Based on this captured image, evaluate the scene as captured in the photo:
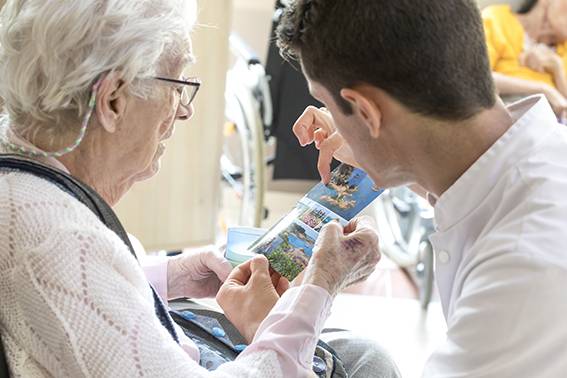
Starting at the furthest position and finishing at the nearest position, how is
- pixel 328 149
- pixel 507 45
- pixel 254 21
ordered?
pixel 254 21 → pixel 507 45 → pixel 328 149

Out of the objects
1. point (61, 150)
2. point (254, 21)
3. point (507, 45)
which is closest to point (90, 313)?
point (61, 150)

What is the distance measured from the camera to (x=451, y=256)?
1.16m

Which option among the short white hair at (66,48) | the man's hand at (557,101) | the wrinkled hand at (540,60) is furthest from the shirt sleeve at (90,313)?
the wrinkled hand at (540,60)

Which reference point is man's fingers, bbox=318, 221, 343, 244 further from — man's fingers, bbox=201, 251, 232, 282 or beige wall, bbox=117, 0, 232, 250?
beige wall, bbox=117, 0, 232, 250

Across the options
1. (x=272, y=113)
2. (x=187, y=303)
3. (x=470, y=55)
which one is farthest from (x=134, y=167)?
(x=272, y=113)

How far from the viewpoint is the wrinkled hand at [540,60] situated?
3152 millimetres

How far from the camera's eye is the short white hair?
1.15 meters

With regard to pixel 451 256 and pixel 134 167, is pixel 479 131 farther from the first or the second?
pixel 134 167

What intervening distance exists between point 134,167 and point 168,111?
0.34ft

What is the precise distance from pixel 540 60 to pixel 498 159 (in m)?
2.24

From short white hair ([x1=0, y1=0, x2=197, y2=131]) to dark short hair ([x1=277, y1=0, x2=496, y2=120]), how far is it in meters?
0.26

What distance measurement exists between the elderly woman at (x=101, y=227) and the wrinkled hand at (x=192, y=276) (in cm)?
20

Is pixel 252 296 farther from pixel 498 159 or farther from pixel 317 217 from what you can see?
pixel 498 159

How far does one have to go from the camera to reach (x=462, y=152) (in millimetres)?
1102
